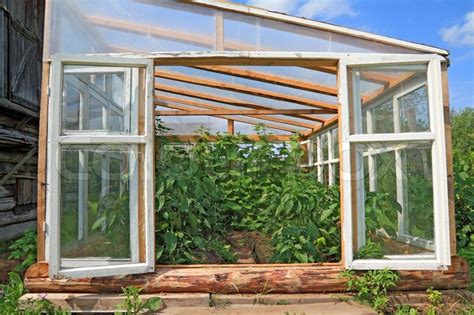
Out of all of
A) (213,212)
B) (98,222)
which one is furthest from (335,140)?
(98,222)

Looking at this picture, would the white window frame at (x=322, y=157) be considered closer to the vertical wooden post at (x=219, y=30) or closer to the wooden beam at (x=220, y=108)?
the wooden beam at (x=220, y=108)

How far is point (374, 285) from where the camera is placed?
303cm

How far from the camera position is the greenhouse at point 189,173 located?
3053 mm

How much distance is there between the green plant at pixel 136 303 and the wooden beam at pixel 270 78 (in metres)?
2.31

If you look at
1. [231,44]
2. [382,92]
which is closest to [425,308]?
[382,92]

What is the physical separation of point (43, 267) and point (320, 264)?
2.23m

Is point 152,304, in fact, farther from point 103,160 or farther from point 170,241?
point 103,160

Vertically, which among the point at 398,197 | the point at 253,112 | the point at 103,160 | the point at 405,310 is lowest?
the point at 405,310

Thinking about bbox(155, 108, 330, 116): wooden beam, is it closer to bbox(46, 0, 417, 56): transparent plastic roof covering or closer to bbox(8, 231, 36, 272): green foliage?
bbox(46, 0, 417, 56): transparent plastic roof covering

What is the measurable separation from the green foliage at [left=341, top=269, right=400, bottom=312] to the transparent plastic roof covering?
1.86 m

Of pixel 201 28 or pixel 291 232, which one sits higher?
pixel 201 28

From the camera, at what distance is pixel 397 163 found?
3.25 metres

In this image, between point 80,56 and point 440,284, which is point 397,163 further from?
point 80,56

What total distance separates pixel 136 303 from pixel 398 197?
224 centimetres
